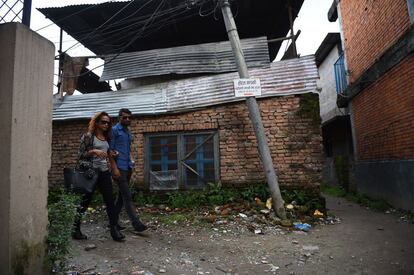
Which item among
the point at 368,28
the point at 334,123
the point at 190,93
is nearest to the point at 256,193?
the point at 190,93

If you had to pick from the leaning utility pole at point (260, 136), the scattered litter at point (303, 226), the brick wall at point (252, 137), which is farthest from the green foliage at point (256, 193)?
the scattered litter at point (303, 226)

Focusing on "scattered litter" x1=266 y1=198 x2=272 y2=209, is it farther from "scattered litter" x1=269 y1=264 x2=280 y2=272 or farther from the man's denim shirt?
the man's denim shirt

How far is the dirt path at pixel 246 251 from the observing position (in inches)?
136

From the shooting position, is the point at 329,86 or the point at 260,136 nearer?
the point at 260,136

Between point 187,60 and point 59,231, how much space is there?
543cm

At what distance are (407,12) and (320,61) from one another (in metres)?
9.64

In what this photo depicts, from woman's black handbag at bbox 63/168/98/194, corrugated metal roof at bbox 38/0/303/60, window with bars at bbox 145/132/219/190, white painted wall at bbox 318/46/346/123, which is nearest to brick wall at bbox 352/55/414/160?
corrugated metal roof at bbox 38/0/303/60

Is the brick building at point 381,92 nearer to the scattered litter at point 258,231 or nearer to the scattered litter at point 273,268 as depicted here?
the scattered litter at point 258,231

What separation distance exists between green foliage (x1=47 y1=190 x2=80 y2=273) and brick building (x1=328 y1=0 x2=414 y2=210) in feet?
20.8

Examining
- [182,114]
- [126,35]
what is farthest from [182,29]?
[182,114]

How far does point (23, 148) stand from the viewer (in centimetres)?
254

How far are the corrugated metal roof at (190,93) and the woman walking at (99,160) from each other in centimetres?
280

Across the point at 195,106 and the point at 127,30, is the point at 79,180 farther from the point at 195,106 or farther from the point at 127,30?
the point at 127,30

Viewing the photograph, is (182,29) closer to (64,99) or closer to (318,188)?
(64,99)
